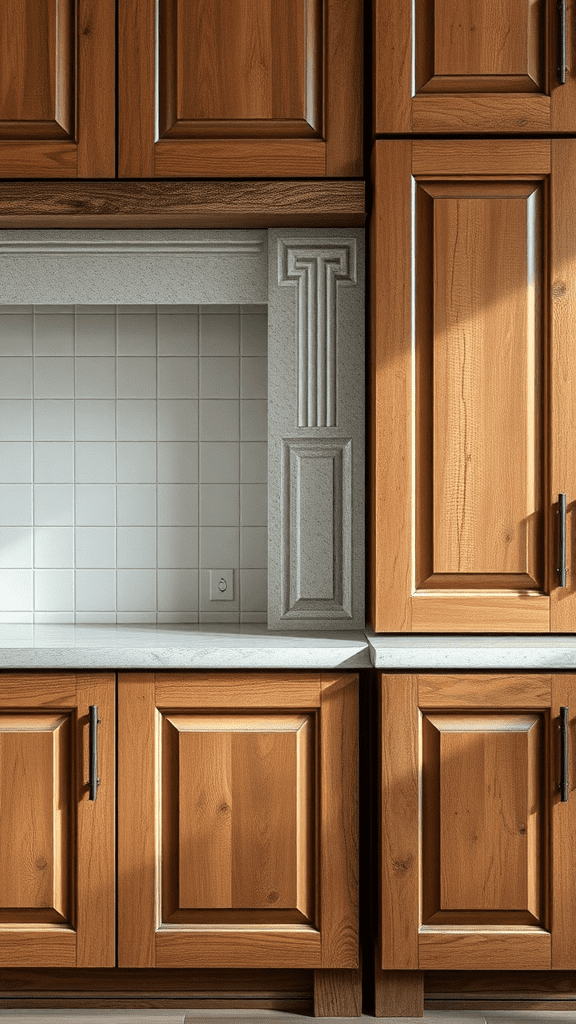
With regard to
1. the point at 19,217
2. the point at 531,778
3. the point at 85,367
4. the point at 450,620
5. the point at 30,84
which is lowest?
the point at 531,778

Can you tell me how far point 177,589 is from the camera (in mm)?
2332

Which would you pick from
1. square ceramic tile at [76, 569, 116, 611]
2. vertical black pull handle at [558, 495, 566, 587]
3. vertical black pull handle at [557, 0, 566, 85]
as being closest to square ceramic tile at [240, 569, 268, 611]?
square ceramic tile at [76, 569, 116, 611]

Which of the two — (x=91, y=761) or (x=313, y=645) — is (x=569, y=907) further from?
(x=91, y=761)

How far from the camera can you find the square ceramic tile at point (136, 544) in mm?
2334

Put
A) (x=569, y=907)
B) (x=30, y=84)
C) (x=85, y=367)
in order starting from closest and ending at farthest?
(x=569, y=907) → (x=30, y=84) → (x=85, y=367)

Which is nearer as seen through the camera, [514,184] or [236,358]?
[514,184]

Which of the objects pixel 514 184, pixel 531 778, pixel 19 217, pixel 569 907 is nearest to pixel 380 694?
pixel 531 778

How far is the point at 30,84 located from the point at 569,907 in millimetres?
2036

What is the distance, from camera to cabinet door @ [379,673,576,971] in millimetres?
1772

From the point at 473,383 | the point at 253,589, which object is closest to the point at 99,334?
the point at 253,589

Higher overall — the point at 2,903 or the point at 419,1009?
the point at 2,903

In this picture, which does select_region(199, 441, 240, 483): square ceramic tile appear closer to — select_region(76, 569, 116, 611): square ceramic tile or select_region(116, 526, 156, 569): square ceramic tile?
select_region(116, 526, 156, 569): square ceramic tile

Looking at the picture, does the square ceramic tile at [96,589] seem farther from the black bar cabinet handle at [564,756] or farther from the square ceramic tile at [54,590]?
the black bar cabinet handle at [564,756]

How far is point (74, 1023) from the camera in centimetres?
184
